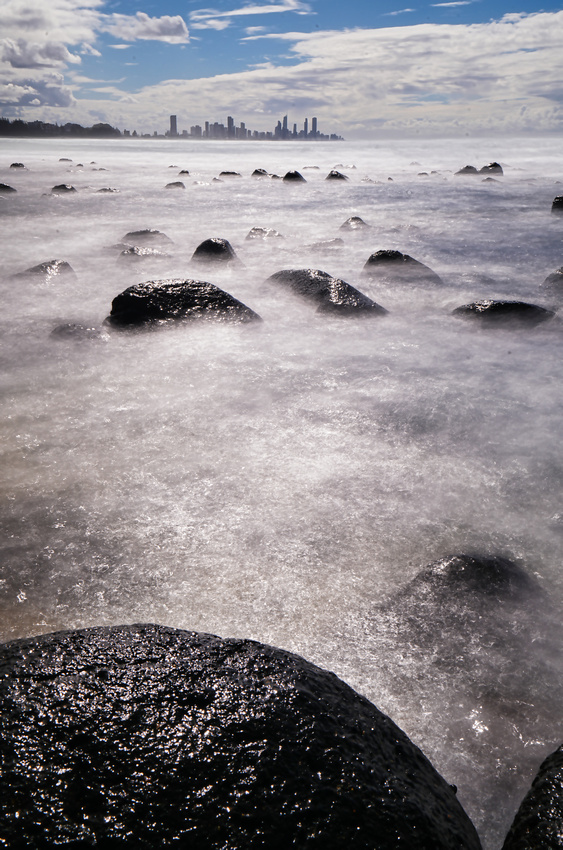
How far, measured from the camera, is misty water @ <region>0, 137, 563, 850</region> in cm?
148

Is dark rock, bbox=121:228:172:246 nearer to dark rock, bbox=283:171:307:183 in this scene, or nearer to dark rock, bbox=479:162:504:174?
dark rock, bbox=283:171:307:183

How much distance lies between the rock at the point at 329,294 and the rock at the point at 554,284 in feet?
5.98

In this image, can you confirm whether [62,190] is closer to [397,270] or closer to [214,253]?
[214,253]

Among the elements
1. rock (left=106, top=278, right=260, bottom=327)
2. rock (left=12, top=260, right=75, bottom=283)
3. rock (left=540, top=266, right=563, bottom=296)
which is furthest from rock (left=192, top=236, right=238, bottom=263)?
rock (left=540, top=266, right=563, bottom=296)

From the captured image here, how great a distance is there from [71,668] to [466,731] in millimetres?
879

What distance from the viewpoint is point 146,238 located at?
24.0 ft

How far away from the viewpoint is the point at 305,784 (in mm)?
984

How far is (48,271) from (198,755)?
17.6ft

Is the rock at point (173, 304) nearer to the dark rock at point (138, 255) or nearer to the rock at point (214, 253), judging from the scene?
the rock at point (214, 253)

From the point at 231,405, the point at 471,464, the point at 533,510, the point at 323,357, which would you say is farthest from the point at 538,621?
the point at 323,357

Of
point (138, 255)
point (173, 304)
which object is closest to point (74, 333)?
point (173, 304)

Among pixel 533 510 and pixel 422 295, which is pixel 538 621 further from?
pixel 422 295

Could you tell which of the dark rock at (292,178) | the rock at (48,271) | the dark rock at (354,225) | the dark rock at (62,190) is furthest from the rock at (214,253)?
the dark rock at (292,178)

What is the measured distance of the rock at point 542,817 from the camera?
3.30 feet
